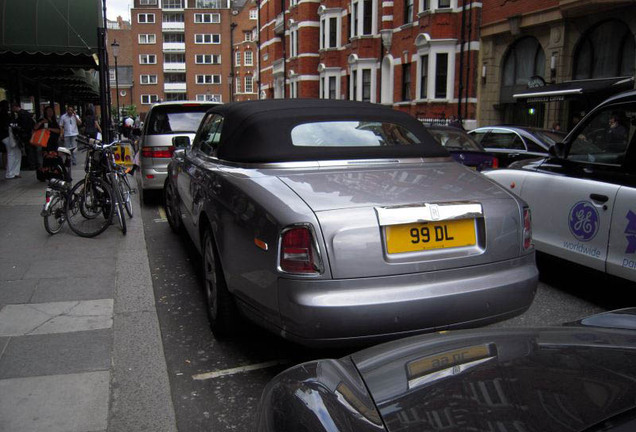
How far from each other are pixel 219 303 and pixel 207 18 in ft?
317

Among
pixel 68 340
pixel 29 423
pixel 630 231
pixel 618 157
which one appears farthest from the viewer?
pixel 618 157

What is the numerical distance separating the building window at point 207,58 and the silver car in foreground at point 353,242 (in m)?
93.0

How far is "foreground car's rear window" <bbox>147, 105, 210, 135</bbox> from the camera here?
9703mm

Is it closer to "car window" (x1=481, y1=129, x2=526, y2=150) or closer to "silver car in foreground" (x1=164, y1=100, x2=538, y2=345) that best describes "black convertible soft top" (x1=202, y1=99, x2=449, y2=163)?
"silver car in foreground" (x1=164, y1=100, x2=538, y2=345)

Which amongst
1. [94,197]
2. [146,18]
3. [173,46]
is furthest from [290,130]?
[146,18]

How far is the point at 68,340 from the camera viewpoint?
386cm

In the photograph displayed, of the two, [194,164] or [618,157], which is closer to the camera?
[618,157]

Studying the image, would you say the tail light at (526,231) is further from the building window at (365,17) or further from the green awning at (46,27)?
the building window at (365,17)

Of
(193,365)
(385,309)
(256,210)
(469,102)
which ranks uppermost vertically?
(469,102)

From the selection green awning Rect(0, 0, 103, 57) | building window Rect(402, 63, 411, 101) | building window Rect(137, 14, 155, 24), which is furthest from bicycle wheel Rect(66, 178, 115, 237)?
building window Rect(137, 14, 155, 24)

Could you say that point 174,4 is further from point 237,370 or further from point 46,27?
point 237,370

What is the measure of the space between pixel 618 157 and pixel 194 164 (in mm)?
3732

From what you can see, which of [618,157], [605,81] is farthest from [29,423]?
[605,81]

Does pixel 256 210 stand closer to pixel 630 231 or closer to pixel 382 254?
pixel 382 254
